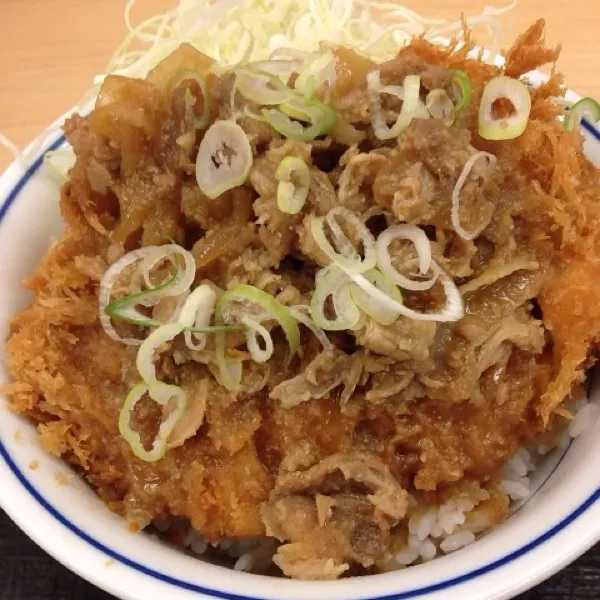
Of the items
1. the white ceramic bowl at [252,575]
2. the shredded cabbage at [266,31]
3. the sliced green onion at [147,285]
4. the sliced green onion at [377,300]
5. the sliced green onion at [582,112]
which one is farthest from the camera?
the shredded cabbage at [266,31]

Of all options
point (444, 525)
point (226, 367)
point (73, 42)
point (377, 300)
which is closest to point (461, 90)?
point (377, 300)

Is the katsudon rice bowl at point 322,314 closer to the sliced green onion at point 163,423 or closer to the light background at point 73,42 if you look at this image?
the sliced green onion at point 163,423

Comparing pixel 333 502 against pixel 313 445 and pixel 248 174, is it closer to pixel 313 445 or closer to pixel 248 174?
pixel 313 445

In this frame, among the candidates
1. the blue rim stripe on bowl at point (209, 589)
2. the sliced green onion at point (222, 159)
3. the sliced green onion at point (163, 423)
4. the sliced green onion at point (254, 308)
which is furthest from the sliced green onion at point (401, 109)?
the blue rim stripe on bowl at point (209, 589)

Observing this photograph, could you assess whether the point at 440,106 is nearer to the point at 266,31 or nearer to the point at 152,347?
the point at 152,347

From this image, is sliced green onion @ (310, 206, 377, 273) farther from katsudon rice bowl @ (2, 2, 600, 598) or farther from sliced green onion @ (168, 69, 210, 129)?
sliced green onion @ (168, 69, 210, 129)

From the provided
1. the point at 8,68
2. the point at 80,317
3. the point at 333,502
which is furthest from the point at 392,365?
the point at 8,68

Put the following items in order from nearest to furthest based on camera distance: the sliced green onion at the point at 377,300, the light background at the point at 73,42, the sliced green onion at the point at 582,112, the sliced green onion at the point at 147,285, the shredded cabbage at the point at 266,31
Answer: the sliced green onion at the point at 377,300 < the sliced green onion at the point at 147,285 < the sliced green onion at the point at 582,112 < the shredded cabbage at the point at 266,31 < the light background at the point at 73,42
